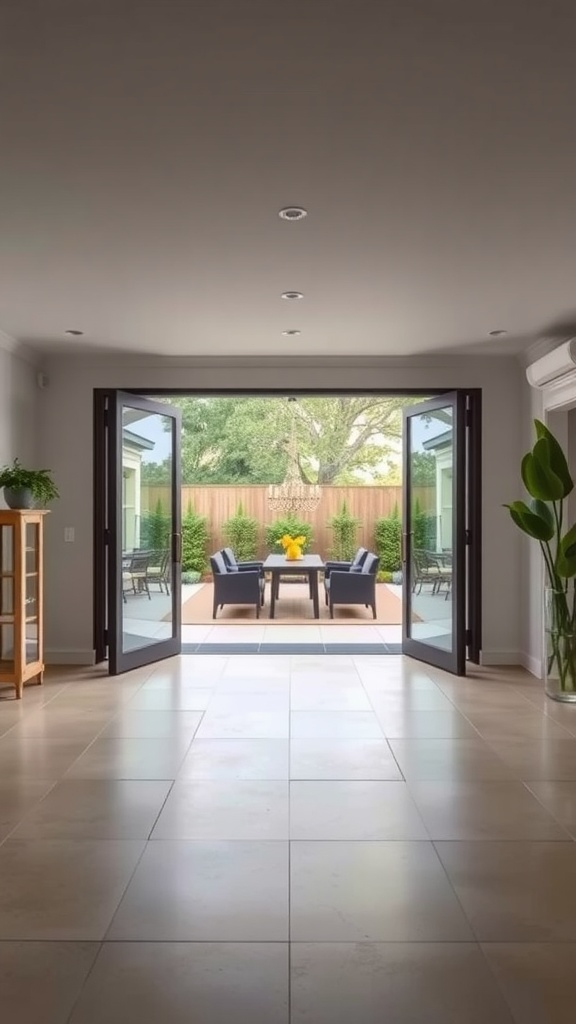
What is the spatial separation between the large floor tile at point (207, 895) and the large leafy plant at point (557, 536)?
300 centimetres

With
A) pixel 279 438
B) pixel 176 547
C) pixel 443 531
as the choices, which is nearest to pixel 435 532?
pixel 443 531

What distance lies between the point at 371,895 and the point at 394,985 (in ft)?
1.54

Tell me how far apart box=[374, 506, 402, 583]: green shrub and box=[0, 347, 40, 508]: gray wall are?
8869mm

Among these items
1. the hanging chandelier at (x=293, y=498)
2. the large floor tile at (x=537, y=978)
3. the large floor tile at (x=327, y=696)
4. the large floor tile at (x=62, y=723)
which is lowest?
the large floor tile at (x=537, y=978)

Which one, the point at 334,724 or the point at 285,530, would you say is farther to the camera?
the point at 285,530

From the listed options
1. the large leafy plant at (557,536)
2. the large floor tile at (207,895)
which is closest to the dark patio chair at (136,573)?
the large leafy plant at (557,536)

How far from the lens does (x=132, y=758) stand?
3930mm

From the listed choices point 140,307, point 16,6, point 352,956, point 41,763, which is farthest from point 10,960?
point 140,307

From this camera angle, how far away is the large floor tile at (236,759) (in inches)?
→ 145

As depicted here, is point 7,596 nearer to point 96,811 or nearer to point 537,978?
point 96,811

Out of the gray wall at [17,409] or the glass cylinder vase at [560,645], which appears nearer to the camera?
the glass cylinder vase at [560,645]

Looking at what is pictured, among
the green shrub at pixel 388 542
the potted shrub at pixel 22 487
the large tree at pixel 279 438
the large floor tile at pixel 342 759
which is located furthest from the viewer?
the large tree at pixel 279 438

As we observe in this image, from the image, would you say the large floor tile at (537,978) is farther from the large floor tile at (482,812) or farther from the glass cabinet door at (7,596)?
the glass cabinet door at (7,596)

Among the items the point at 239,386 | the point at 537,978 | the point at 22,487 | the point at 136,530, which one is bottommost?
the point at 537,978
